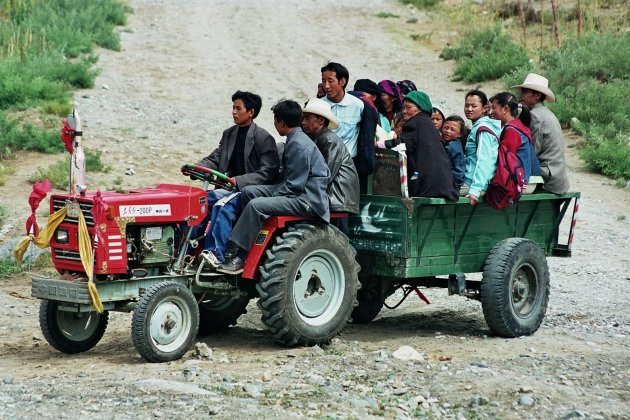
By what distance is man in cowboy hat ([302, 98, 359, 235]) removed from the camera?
9.29 m

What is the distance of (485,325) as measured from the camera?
35.3ft

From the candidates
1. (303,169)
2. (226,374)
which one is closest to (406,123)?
(303,169)

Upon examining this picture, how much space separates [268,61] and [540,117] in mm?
15245

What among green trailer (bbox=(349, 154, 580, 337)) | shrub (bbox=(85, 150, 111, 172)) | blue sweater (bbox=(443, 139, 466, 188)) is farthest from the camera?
shrub (bbox=(85, 150, 111, 172))

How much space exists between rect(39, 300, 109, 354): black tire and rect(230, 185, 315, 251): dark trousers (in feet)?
4.12

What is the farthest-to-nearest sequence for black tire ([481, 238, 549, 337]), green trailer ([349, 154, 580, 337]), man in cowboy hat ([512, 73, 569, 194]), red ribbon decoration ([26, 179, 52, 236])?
1. man in cowboy hat ([512, 73, 569, 194])
2. black tire ([481, 238, 549, 337])
3. green trailer ([349, 154, 580, 337])
4. red ribbon decoration ([26, 179, 52, 236])

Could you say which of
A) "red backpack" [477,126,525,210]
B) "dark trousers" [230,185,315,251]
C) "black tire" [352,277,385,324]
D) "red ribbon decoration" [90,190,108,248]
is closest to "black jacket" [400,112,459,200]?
"red backpack" [477,126,525,210]

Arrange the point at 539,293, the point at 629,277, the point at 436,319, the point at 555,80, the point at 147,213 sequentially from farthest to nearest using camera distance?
the point at 555,80
the point at 629,277
the point at 436,319
the point at 539,293
the point at 147,213

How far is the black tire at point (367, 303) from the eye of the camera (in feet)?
34.9

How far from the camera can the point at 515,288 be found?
10.1 meters

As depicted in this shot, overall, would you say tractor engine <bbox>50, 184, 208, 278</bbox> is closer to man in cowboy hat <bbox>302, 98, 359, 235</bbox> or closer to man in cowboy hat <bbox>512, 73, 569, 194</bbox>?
man in cowboy hat <bbox>302, 98, 359, 235</bbox>

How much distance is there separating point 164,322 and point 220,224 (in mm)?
905

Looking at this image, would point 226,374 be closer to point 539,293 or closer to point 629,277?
point 539,293

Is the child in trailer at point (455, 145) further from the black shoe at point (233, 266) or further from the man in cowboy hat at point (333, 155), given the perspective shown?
the black shoe at point (233, 266)
